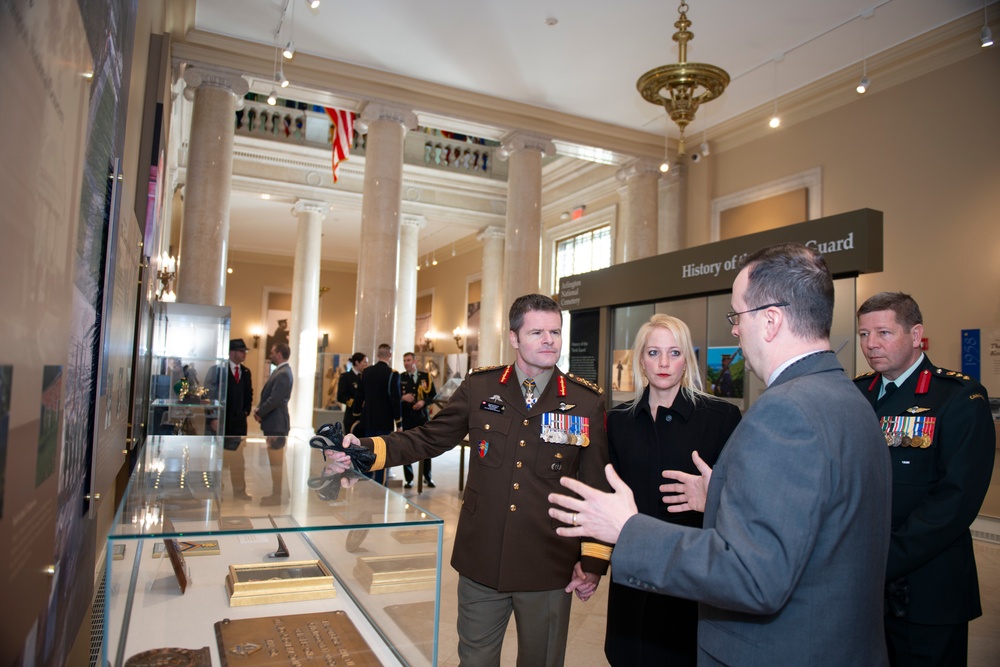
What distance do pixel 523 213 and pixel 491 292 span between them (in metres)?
5.96

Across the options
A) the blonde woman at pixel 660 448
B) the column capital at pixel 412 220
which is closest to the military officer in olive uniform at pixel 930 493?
the blonde woman at pixel 660 448

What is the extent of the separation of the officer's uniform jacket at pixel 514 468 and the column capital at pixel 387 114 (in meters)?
8.70

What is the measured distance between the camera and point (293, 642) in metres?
1.55

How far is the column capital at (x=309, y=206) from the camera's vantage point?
49.0 ft

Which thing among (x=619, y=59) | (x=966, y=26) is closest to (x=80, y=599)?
(x=619, y=59)

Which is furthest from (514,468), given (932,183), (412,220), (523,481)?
(412,220)

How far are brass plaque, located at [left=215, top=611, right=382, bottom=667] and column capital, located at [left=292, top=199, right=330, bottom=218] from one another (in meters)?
14.3

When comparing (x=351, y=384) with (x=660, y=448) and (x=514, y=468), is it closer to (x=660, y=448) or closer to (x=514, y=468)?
(x=514, y=468)

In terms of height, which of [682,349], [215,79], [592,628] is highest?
[215,79]

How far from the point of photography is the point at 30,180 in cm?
110

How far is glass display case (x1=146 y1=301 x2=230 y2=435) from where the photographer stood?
22.9ft

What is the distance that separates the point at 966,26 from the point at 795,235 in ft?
14.6

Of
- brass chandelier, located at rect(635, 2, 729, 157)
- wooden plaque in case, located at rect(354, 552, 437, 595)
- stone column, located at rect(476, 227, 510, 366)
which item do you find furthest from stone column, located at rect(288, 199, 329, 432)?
wooden plaque in case, located at rect(354, 552, 437, 595)

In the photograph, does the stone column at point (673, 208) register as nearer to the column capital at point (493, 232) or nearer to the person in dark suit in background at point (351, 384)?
the column capital at point (493, 232)
